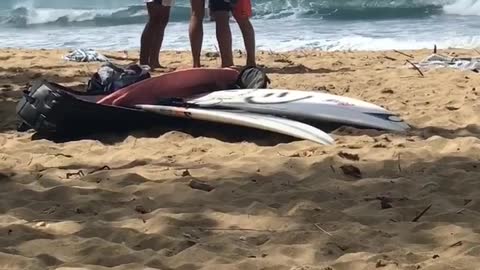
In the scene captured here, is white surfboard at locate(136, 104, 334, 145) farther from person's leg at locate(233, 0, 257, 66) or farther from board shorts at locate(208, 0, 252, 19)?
person's leg at locate(233, 0, 257, 66)

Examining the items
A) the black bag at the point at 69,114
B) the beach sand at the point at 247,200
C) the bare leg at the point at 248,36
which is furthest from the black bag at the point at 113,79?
the bare leg at the point at 248,36

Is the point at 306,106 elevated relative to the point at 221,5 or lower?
lower

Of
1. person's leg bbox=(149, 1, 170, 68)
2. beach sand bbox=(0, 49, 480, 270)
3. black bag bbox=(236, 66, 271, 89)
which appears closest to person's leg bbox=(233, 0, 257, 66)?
person's leg bbox=(149, 1, 170, 68)

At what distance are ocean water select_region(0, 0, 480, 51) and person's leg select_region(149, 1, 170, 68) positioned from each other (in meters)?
4.67

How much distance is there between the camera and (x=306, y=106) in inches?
179

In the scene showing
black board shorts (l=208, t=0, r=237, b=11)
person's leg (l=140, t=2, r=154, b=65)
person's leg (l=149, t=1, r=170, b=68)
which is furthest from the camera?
person's leg (l=140, t=2, r=154, b=65)

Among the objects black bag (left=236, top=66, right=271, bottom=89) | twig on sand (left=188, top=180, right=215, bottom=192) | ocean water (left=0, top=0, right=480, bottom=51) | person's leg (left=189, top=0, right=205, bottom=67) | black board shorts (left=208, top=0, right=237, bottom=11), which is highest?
black board shorts (left=208, top=0, right=237, bottom=11)

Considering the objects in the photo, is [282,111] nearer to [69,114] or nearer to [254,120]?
[254,120]

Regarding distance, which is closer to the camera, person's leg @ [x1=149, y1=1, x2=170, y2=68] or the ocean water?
person's leg @ [x1=149, y1=1, x2=170, y2=68]

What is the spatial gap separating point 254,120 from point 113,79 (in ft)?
3.77

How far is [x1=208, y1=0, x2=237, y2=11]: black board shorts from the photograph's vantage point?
6464mm

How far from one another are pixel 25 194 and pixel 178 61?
515cm

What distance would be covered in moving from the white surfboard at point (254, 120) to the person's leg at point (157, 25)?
2.46 metres

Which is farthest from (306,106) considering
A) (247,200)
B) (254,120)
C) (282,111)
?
(247,200)
